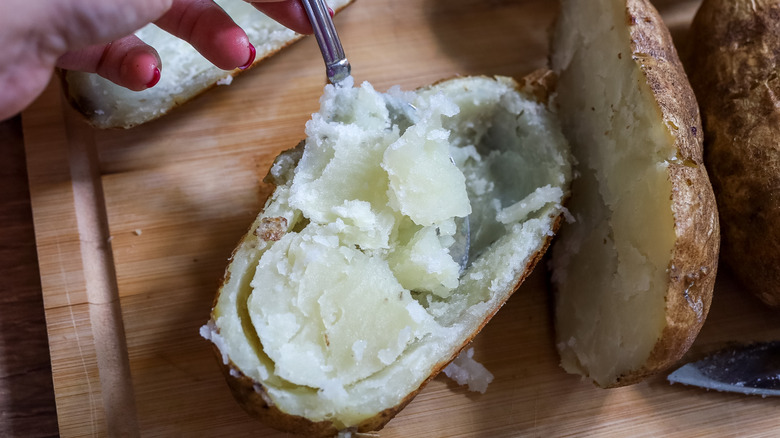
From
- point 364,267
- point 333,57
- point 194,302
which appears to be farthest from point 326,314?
point 333,57

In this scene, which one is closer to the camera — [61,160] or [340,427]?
[340,427]

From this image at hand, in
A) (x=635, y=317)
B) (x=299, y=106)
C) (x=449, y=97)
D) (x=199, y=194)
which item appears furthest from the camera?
(x=299, y=106)

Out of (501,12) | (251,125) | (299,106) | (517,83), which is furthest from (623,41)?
(251,125)

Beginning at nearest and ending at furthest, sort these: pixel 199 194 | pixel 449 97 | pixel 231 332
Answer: pixel 231 332 → pixel 449 97 → pixel 199 194

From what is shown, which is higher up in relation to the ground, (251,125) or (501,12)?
(501,12)

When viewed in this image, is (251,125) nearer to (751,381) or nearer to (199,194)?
(199,194)
